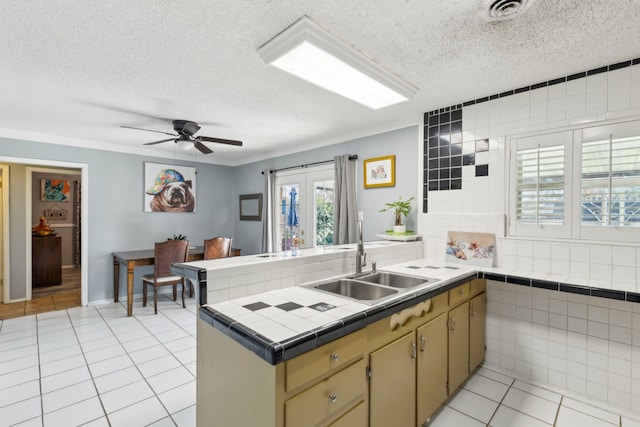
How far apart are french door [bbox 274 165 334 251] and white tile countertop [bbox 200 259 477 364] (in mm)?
2513

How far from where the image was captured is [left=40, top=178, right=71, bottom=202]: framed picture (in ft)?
21.9

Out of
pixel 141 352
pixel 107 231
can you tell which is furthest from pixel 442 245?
pixel 107 231

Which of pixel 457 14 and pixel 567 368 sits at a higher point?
pixel 457 14

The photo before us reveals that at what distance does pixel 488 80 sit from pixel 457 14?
0.98 m

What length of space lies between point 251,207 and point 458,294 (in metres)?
4.07

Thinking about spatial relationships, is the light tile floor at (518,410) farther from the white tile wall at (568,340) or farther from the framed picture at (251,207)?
the framed picture at (251,207)

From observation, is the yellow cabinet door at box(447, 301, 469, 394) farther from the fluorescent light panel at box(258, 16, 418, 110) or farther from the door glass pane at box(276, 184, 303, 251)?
the door glass pane at box(276, 184, 303, 251)

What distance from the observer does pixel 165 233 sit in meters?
5.03

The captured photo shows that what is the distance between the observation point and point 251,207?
18.1 ft

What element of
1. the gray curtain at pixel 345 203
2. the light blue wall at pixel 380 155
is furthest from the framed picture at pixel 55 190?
the gray curtain at pixel 345 203

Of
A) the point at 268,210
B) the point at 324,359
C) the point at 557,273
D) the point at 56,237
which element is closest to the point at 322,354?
the point at 324,359

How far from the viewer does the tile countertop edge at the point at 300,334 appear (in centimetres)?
108

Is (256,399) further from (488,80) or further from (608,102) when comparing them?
(608,102)

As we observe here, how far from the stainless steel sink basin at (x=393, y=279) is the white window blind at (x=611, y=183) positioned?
128 centimetres
